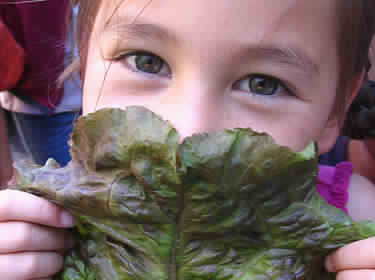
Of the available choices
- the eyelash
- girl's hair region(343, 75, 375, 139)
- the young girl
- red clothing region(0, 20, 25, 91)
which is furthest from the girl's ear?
red clothing region(0, 20, 25, 91)

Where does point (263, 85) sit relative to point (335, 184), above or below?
above

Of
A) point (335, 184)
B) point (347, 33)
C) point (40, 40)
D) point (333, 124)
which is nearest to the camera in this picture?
point (347, 33)

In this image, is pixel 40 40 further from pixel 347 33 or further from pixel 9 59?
pixel 347 33

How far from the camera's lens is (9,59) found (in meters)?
2.14

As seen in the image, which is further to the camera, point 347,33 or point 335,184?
point 335,184

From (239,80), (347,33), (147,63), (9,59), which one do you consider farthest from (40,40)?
(347,33)

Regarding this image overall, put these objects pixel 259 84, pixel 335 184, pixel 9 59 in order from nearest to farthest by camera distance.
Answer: pixel 259 84
pixel 335 184
pixel 9 59

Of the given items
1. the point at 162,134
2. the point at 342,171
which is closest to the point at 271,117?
the point at 162,134

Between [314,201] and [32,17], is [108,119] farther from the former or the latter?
[32,17]

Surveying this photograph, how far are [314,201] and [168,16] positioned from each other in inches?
22.9

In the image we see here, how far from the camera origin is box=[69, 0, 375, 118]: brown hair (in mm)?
1102

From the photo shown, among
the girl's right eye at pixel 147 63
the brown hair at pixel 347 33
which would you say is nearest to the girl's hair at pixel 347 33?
the brown hair at pixel 347 33

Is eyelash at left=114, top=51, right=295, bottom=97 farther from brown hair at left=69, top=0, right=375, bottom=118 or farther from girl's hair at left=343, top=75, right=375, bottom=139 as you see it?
girl's hair at left=343, top=75, right=375, bottom=139

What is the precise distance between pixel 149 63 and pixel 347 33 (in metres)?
0.64
